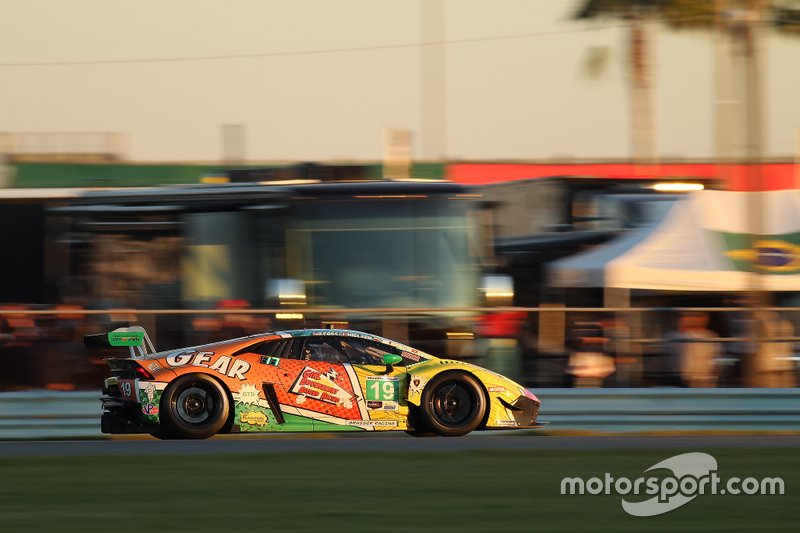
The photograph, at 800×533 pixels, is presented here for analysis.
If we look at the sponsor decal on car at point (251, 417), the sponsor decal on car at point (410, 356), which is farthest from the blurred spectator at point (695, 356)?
the sponsor decal on car at point (251, 417)

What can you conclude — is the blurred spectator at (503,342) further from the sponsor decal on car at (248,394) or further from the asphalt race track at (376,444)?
the sponsor decal on car at (248,394)

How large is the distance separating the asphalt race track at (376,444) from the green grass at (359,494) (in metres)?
0.44

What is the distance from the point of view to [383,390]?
1161 cm

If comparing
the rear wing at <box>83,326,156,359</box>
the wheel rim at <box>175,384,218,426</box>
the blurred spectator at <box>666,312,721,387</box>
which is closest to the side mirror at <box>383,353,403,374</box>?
the wheel rim at <box>175,384,218,426</box>

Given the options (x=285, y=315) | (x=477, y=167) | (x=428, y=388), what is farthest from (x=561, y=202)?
(x=477, y=167)

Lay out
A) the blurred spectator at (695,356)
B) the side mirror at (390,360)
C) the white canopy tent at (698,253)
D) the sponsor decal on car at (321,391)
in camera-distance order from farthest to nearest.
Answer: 1. the white canopy tent at (698,253)
2. the blurred spectator at (695,356)
3. the side mirror at (390,360)
4. the sponsor decal on car at (321,391)

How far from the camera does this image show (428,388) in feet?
38.0

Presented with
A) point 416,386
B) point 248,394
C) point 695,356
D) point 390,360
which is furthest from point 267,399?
point 695,356

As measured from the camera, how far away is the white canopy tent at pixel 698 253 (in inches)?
661

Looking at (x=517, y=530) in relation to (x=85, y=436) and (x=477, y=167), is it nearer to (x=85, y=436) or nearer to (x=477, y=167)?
(x=85, y=436)

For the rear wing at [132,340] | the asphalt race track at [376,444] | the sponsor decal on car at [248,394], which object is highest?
the rear wing at [132,340]

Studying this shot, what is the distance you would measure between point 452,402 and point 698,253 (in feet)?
21.5

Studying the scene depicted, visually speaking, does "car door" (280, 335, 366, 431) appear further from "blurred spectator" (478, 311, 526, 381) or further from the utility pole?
the utility pole

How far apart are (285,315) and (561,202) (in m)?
7.28
